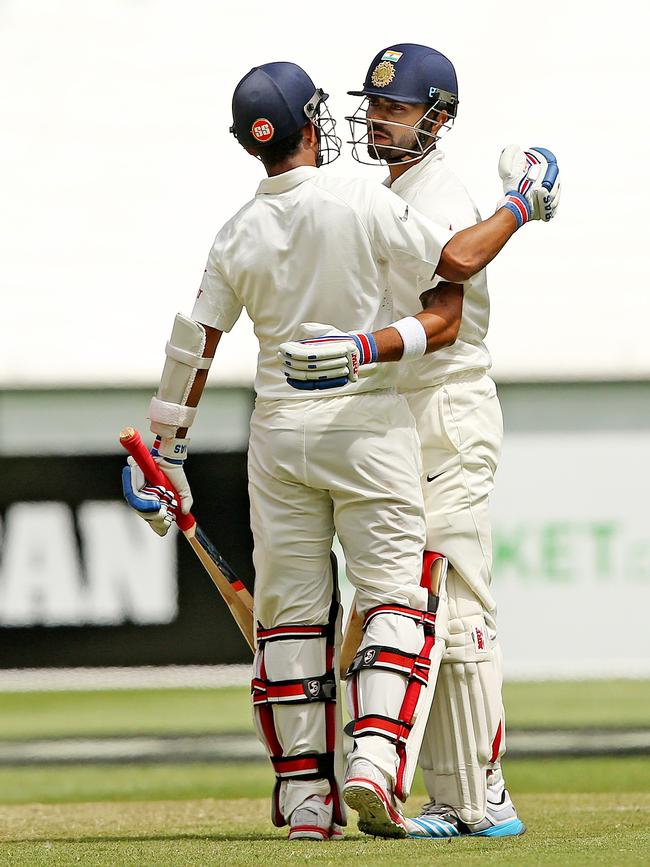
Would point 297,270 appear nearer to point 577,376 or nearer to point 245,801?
point 245,801

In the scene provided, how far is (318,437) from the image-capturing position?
326 centimetres

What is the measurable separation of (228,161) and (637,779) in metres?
3.19

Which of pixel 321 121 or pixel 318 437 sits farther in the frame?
pixel 321 121

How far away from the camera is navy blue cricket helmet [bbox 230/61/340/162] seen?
3.29m

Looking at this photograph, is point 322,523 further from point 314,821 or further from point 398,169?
point 398,169

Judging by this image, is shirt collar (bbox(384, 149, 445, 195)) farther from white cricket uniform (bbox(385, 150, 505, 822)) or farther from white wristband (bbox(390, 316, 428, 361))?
white wristband (bbox(390, 316, 428, 361))

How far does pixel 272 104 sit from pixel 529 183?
1.97 ft

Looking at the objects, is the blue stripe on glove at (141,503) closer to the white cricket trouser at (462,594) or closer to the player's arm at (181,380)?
the player's arm at (181,380)

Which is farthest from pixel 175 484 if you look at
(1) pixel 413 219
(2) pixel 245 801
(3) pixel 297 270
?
(2) pixel 245 801

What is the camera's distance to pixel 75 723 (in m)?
6.05

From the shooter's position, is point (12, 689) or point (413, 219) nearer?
point (413, 219)

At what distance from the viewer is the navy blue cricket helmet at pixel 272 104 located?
3.29m

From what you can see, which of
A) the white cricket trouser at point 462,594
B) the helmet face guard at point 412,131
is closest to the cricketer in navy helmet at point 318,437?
the white cricket trouser at point 462,594

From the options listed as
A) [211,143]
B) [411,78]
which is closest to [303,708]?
[411,78]
